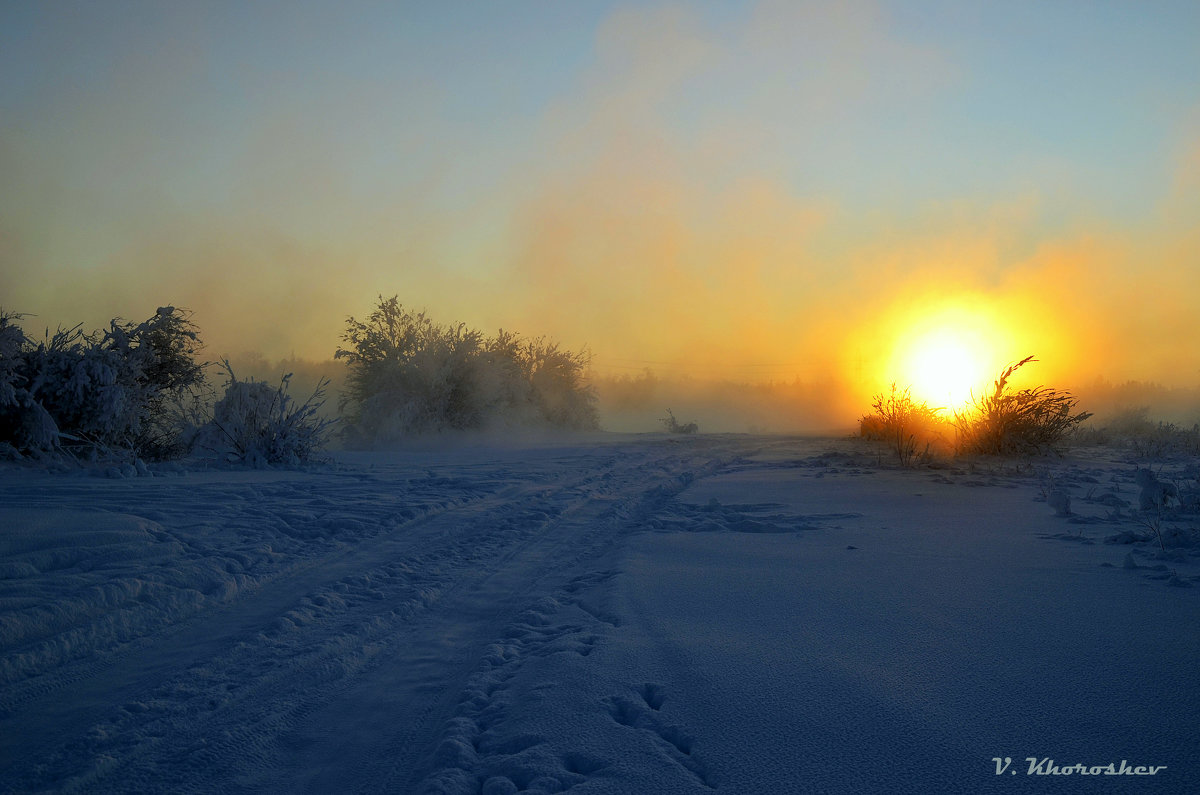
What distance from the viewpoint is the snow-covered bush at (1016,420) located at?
37.4 ft

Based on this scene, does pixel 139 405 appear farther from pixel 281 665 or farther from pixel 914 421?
pixel 914 421

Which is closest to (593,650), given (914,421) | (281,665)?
(281,665)

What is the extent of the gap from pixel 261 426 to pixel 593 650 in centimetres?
964

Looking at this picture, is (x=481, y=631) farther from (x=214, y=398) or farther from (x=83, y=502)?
(x=214, y=398)

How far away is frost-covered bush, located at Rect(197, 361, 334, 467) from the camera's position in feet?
35.5

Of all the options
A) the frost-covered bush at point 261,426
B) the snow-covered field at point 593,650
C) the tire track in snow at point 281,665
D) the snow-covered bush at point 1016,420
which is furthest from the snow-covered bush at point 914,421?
the frost-covered bush at point 261,426

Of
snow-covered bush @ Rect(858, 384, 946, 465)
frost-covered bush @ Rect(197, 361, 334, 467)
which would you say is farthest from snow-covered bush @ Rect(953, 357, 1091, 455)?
frost-covered bush @ Rect(197, 361, 334, 467)

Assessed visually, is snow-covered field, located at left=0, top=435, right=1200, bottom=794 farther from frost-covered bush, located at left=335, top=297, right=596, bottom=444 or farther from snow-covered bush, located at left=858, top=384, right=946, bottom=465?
frost-covered bush, located at left=335, top=297, right=596, bottom=444

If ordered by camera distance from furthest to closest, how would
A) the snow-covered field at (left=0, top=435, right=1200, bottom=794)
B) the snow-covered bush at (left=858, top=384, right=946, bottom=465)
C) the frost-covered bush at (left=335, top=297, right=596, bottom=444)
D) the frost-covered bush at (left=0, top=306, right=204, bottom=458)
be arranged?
1. the frost-covered bush at (left=335, top=297, right=596, bottom=444)
2. the snow-covered bush at (left=858, top=384, right=946, bottom=465)
3. the frost-covered bush at (left=0, top=306, right=204, bottom=458)
4. the snow-covered field at (left=0, top=435, right=1200, bottom=794)

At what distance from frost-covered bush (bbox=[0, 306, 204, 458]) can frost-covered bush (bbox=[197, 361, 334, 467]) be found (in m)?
1.14

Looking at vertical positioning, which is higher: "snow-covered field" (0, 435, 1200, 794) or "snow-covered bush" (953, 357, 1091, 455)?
"snow-covered bush" (953, 357, 1091, 455)

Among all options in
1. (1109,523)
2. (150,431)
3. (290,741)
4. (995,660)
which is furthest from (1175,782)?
(150,431)

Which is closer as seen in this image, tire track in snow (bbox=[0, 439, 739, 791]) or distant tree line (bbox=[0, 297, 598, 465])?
tire track in snow (bbox=[0, 439, 739, 791])

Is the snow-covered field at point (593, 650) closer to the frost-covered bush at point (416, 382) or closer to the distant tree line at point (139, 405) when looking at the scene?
the distant tree line at point (139, 405)
